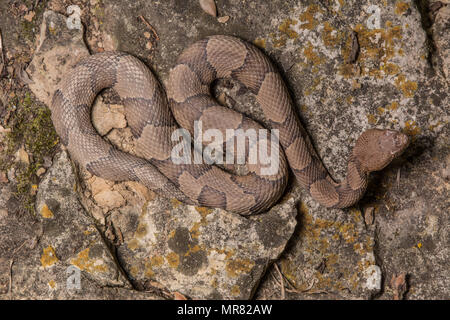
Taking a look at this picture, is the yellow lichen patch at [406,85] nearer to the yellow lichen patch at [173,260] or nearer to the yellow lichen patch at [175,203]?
the yellow lichen patch at [175,203]

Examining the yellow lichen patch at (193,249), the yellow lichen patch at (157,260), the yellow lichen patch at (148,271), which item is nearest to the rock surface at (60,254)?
the yellow lichen patch at (148,271)

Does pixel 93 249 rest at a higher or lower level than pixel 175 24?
lower

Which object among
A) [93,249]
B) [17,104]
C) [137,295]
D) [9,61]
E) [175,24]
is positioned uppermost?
[175,24]

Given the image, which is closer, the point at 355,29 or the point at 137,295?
the point at 137,295

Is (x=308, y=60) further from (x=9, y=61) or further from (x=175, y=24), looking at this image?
(x=9, y=61)

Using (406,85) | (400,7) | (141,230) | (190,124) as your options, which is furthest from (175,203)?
(400,7)

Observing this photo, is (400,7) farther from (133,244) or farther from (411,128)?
(133,244)

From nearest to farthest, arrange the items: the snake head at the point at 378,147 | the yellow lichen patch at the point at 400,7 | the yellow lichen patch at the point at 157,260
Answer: the snake head at the point at 378,147 → the yellow lichen patch at the point at 157,260 → the yellow lichen patch at the point at 400,7

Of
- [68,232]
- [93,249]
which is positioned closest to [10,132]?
[68,232]
